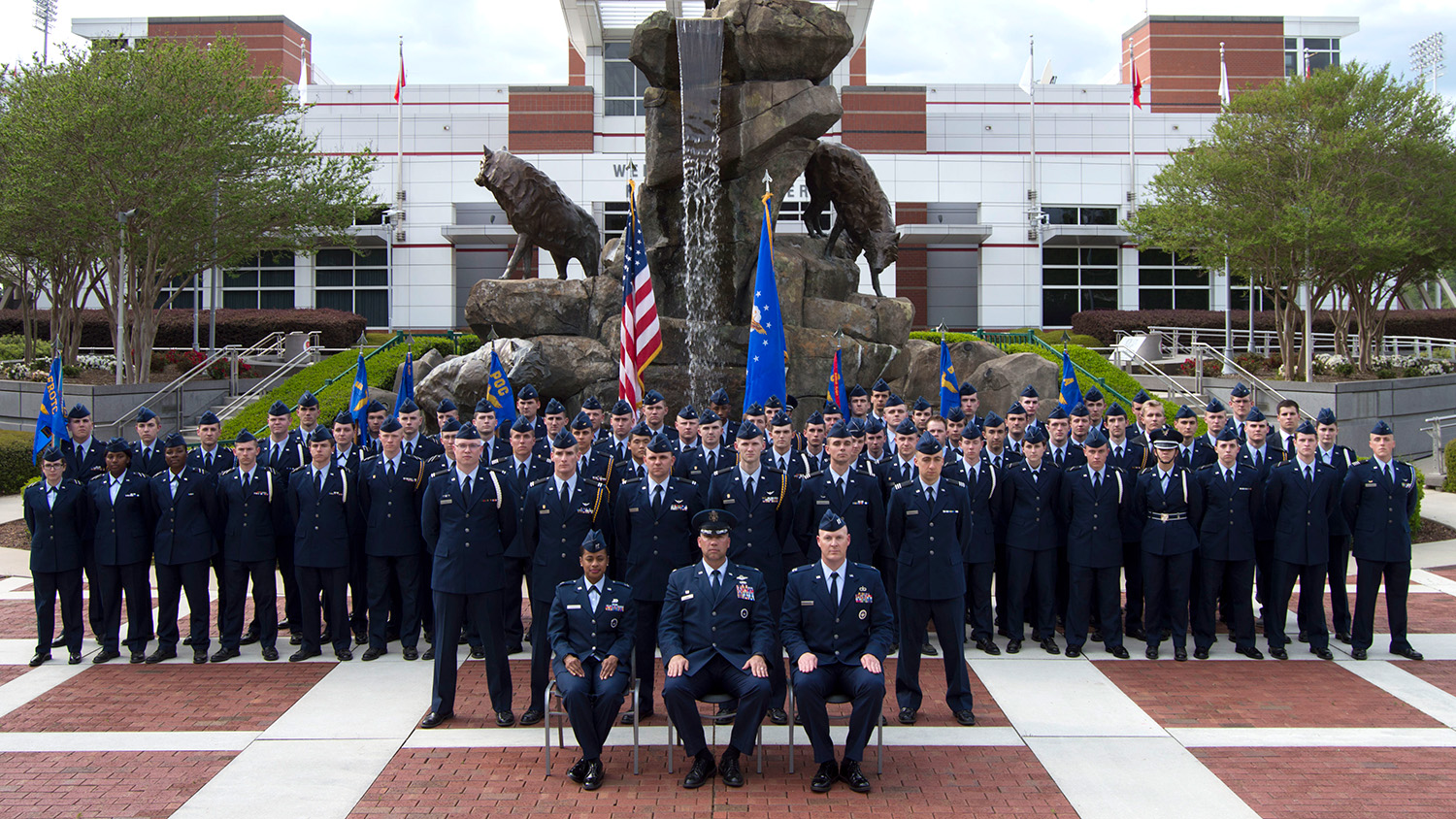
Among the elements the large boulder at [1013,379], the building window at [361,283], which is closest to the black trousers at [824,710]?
the large boulder at [1013,379]

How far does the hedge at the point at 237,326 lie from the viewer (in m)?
28.8

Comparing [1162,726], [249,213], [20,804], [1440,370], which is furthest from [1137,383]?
[20,804]

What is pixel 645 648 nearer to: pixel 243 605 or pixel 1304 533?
pixel 243 605

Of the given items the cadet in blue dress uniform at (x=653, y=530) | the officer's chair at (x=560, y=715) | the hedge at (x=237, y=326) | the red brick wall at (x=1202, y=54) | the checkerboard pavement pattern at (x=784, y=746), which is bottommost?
the checkerboard pavement pattern at (x=784, y=746)

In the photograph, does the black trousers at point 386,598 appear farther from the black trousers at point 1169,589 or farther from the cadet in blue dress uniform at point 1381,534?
the cadet in blue dress uniform at point 1381,534

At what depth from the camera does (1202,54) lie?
46.1 metres

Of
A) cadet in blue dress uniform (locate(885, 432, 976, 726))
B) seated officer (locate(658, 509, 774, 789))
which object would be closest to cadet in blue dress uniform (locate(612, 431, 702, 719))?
seated officer (locate(658, 509, 774, 789))

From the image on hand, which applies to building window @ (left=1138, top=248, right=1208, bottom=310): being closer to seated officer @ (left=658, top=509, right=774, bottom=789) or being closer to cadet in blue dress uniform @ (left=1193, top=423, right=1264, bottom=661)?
cadet in blue dress uniform @ (left=1193, top=423, right=1264, bottom=661)

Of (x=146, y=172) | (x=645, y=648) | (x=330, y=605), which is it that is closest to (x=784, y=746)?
(x=645, y=648)

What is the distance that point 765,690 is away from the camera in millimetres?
5637

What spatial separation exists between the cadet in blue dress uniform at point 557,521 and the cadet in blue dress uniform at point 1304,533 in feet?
17.1

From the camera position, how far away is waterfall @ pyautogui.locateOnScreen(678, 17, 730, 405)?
14.8 meters

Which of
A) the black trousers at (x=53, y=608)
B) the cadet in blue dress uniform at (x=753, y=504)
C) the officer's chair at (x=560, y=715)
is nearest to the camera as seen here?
the officer's chair at (x=560, y=715)

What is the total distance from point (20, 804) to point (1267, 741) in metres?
6.84
